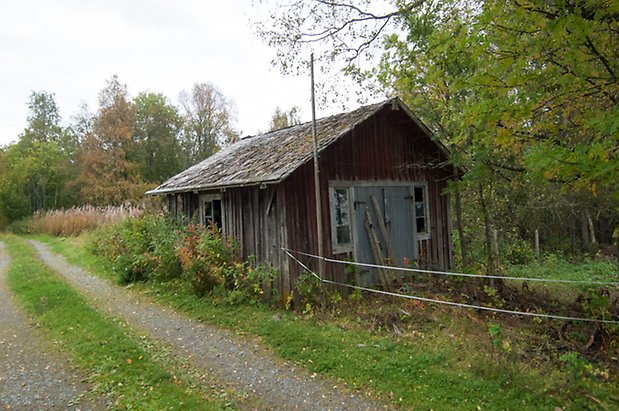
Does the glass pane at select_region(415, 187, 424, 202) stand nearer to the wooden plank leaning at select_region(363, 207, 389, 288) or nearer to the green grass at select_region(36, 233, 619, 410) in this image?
the wooden plank leaning at select_region(363, 207, 389, 288)

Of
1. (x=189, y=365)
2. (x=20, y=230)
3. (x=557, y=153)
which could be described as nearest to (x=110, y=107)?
(x=20, y=230)

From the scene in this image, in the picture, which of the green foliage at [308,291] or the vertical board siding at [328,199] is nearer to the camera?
the green foliage at [308,291]

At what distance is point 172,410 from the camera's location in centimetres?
390

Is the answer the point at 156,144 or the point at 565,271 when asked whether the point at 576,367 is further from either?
the point at 156,144

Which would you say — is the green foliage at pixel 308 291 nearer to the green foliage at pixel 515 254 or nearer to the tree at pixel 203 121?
the green foliage at pixel 515 254

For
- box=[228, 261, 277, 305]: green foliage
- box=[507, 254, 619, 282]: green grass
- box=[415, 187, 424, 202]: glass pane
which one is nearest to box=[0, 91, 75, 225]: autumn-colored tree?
box=[228, 261, 277, 305]: green foliage

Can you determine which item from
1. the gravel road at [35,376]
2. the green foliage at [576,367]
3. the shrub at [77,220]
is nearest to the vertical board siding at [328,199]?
the gravel road at [35,376]

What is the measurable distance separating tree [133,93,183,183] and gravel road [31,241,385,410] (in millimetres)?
23230

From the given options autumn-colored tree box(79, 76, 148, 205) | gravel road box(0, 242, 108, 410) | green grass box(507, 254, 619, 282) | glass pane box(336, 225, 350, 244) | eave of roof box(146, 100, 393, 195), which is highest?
autumn-colored tree box(79, 76, 148, 205)

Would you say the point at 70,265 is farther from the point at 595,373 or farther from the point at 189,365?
the point at 595,373

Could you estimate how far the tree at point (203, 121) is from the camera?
32938 millimetres

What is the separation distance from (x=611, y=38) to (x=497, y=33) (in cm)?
120

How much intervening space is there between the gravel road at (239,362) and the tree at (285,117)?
90.8 ft

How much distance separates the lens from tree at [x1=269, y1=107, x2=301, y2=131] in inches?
1356
